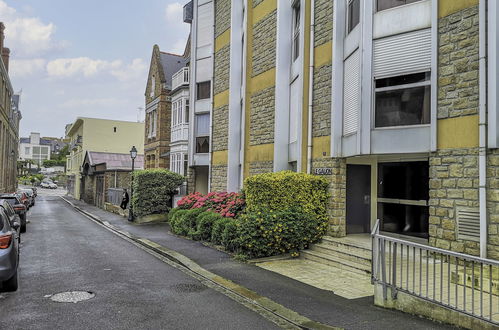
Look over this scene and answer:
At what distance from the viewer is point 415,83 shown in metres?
8.80

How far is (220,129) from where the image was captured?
19.0 meters

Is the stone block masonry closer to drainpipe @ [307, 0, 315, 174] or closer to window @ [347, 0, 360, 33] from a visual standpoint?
window @ [347, 0, 360, 33]

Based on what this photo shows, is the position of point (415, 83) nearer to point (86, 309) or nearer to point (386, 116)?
point (386, 116)

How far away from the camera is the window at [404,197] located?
965cm

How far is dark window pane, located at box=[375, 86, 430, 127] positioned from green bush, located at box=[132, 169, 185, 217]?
13926mm

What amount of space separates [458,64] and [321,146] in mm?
4442

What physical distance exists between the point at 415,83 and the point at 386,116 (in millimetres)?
991

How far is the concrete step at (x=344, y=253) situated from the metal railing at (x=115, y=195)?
19.6 m

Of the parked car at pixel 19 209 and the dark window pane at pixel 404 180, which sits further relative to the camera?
the parked car at pixel 19 209

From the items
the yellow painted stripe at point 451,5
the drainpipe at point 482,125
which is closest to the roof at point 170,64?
the yellow painted stripe at point 451,5

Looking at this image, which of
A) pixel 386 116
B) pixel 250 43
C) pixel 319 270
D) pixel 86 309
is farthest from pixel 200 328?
pixel 250 43

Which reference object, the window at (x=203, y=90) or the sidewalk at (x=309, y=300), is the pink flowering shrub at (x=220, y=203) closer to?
the sidewalk at (x=309, y=300)

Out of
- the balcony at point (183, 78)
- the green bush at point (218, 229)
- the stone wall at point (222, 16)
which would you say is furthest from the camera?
the balcony at point (183, 78)

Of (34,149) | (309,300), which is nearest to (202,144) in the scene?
(309,300)
